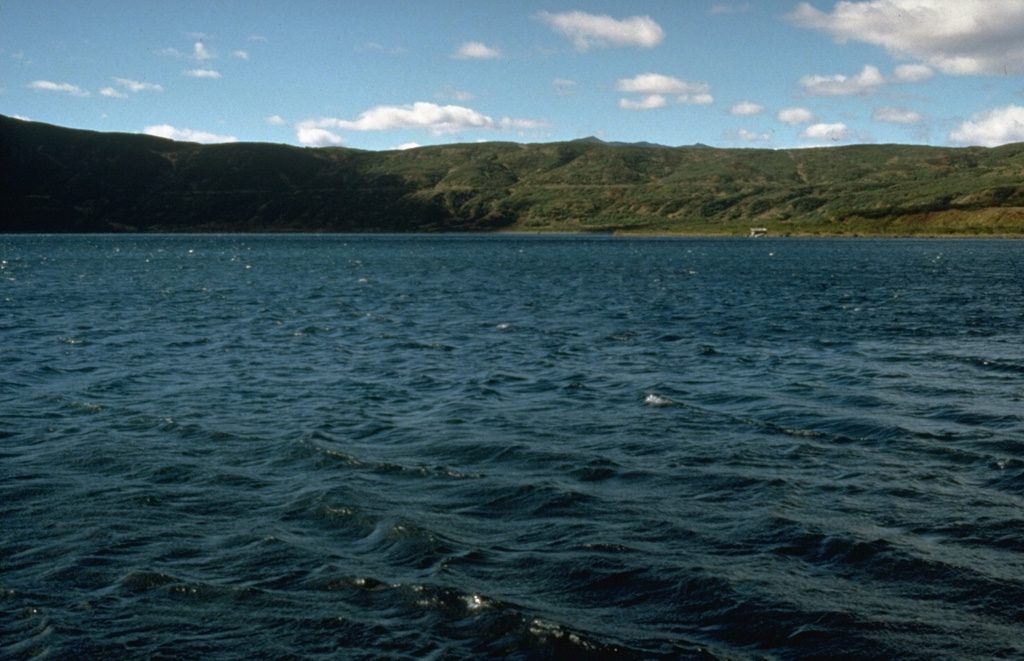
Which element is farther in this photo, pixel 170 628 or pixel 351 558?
pixel 351 558

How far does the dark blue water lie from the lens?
402 inches

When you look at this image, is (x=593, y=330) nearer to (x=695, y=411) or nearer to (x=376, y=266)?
(x=695, y=411)

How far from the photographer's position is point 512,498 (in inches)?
592

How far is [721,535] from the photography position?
1316cm

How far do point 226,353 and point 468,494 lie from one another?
1889 cm

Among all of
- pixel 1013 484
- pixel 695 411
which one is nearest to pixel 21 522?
pixel 695 411

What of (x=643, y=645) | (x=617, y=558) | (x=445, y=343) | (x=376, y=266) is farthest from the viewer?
(x=376, y=266)

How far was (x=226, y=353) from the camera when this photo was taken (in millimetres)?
31672

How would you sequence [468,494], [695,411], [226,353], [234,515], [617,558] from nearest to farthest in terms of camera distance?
[617,558] → [234,515] → [468,494] → [695,411] → [226,353]

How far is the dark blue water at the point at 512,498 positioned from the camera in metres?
10.2

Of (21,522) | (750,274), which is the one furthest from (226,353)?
(750,274)

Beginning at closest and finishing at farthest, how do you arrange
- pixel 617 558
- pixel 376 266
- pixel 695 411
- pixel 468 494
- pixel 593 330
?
pixel 617 558, pixel 468 494, pixel 695 411, pixel 593 330, pixel 376 266

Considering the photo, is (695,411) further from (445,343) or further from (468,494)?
(445,343)

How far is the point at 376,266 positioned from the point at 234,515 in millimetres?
94045
